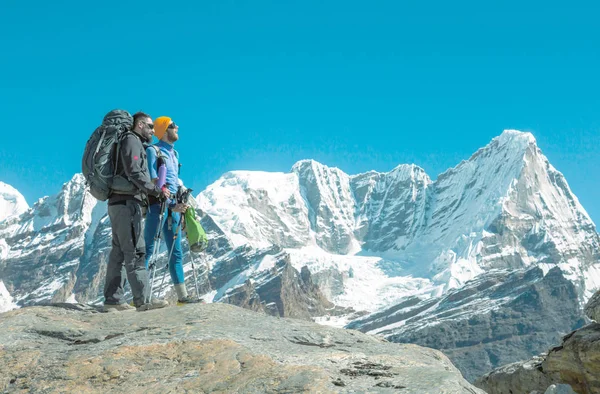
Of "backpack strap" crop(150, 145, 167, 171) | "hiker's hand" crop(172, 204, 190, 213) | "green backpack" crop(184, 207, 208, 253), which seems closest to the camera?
"backpack strap" crop(150, 145, 167, 171)

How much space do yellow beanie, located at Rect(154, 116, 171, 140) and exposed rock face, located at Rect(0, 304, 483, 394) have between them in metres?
3.52

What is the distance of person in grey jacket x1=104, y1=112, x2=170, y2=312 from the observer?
31.1ft

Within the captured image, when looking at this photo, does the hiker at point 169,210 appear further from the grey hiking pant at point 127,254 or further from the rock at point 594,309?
the rock at point 594,309

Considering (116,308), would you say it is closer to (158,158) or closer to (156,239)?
(156,239)

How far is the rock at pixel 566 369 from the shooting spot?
8.49 m

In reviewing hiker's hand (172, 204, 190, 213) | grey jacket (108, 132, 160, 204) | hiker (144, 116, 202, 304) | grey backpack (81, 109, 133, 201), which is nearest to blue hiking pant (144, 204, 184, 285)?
hiker (144, 116, 202, 304)

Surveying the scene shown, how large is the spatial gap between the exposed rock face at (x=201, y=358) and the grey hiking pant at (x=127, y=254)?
1493 mm

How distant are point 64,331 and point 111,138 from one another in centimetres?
270

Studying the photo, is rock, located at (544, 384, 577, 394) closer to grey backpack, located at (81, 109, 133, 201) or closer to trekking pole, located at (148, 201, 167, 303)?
trekking pole, located at (148, 201, 167, 303)

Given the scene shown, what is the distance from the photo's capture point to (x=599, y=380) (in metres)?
8.38

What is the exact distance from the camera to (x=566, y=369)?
29.5 ft

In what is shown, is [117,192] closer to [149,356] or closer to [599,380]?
[149,356]

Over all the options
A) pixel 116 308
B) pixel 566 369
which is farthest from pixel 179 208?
pixel 566 369

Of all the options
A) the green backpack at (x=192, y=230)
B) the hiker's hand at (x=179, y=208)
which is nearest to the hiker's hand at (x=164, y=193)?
the hiker's hand at (x=179, y=208)
